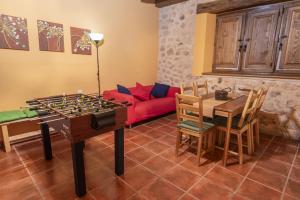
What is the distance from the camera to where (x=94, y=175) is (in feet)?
6.77

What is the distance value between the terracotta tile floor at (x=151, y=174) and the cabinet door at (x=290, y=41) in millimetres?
1417

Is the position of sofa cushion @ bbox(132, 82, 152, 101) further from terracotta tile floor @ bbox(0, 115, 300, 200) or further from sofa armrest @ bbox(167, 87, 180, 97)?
terracotta tile floor @ bbox(0, 115, 300, 200)

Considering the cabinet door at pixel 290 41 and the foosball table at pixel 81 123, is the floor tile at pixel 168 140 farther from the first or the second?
the cabinet door at pixel 290 41

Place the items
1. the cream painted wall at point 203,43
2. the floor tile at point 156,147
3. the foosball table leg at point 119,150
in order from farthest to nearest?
1. the cream painted wall at point 203,43
2. the floor tile at point 156,147
3. the foosball table leg at point 119,150

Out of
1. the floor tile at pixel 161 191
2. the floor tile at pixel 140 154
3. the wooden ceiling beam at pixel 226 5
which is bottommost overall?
the floor tile at pixel 161 191

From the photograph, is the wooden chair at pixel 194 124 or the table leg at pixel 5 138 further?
the table leg at pixel 5 138

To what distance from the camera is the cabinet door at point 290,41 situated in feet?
10.0

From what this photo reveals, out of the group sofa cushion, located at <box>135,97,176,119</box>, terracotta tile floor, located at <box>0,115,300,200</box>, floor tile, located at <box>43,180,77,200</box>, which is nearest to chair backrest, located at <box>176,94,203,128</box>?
terracotta tile floor, located at <box>0,115,300,200</box>

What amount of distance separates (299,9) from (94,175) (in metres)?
4.13

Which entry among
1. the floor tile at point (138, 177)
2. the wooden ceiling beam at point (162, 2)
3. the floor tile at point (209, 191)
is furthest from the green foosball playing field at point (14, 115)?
the wooden ceiling beam at point (162, 2)

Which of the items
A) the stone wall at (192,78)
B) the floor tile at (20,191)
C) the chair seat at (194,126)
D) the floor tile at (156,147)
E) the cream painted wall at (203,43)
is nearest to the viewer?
the floor tile at (20,191)

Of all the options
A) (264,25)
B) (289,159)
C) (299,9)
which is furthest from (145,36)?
(289,159)

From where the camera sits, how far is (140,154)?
2.54m

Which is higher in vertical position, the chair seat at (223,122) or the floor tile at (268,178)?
the chair seat at (223,122)
